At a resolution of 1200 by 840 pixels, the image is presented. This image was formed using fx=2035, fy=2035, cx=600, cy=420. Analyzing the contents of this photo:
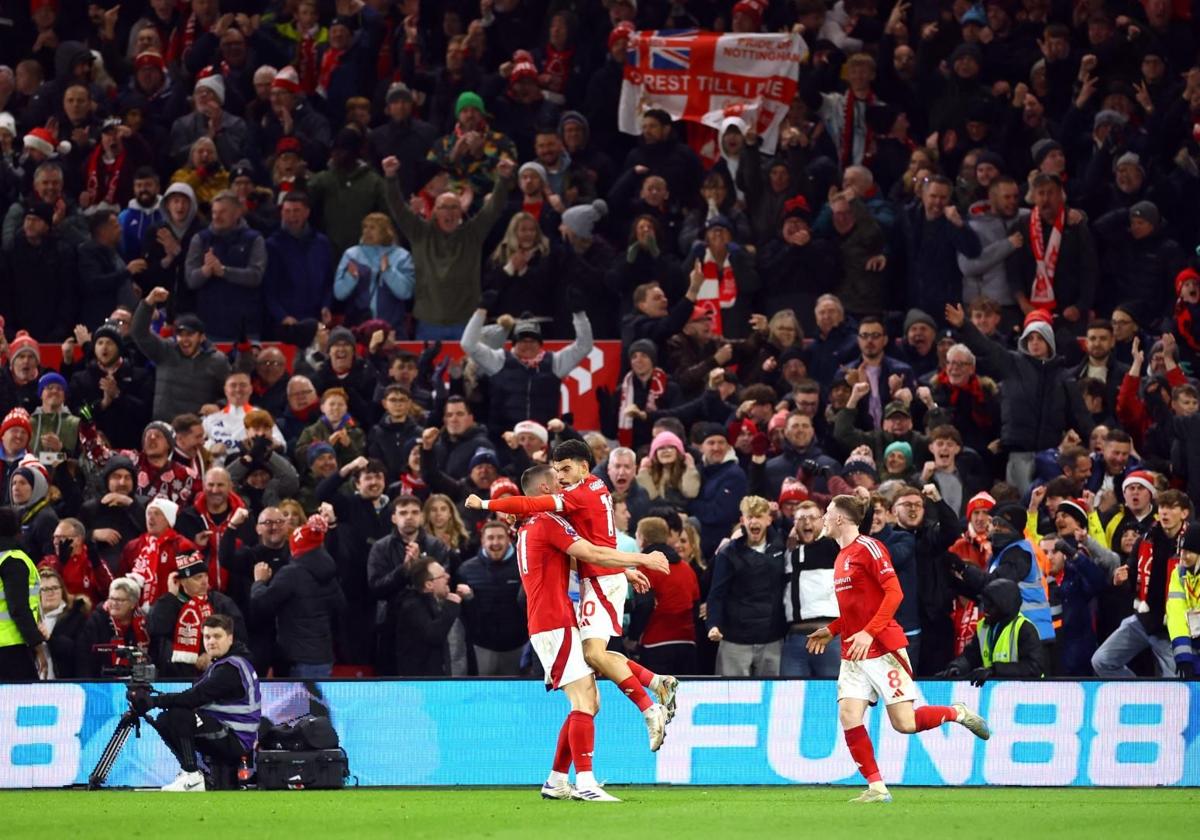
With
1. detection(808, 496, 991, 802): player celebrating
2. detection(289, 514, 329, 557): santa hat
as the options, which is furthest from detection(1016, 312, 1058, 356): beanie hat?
detection(289, 514, 329, 557): santa hat

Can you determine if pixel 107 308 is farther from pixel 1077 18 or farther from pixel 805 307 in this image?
pixel 1077 18

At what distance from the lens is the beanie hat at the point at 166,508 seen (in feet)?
53.2

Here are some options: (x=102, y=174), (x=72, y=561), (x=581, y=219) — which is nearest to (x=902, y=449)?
(x=581, y=219)

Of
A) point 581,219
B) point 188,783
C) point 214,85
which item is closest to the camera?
point 188,783

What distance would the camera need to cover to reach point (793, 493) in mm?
16578

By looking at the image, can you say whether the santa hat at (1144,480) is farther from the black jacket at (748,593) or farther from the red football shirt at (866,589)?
the red football shirt at (866,589)

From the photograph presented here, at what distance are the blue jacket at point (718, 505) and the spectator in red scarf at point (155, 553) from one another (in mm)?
4214

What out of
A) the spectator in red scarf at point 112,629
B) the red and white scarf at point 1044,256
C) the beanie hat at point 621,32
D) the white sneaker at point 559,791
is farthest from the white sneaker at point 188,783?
the beanie hat at point 621,32

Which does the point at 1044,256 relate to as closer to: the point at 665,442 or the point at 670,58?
the point at 670,58

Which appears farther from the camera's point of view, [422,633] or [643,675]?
[422,633]

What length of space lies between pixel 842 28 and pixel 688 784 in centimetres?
1103

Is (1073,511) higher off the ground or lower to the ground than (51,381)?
lower

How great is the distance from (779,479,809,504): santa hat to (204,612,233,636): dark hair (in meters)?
4.62

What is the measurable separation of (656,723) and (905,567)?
12.8 ft
